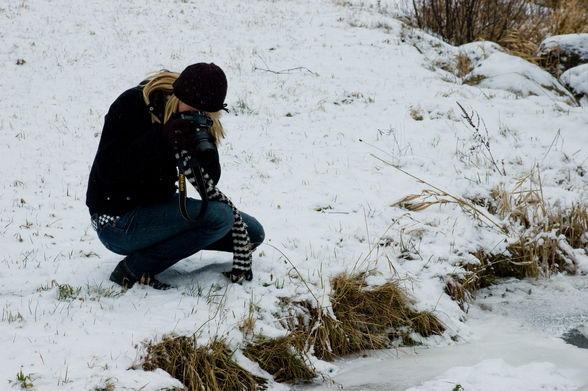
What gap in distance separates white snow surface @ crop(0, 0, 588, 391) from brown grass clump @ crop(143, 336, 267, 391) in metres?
0.08

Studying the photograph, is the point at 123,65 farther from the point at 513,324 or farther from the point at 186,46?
the point at 513,324

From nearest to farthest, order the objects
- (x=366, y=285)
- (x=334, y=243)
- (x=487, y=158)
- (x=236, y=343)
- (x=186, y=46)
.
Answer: (x=236, y=343), (x=366, y=285), (x=334, y=243), (x=487, y=158), (x=186, y=46)

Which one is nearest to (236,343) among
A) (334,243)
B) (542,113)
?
(334,243)

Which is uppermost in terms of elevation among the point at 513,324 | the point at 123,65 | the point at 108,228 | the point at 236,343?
the point at 123,65

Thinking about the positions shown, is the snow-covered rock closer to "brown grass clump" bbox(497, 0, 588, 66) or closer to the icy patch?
the icy patch

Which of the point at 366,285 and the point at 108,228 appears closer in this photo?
the point at 108,228

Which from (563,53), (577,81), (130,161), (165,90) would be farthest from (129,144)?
(563,53)

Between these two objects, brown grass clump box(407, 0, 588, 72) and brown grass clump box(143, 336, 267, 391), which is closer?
brown grass clump box(143, 336, 267, 391)

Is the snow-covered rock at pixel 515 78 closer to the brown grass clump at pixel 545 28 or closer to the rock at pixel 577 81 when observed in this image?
the rock at pixel 577 81

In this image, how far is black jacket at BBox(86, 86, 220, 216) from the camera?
10.2 ft

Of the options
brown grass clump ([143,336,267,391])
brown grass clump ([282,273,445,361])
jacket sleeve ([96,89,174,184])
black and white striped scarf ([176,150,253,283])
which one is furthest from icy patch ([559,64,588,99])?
brown grass clump ([143,336,267,391])

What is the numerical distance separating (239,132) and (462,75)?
514 cm

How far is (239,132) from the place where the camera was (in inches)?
302

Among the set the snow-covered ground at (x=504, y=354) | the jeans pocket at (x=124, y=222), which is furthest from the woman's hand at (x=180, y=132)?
the snow-covered ground at (x=504, y=354)
